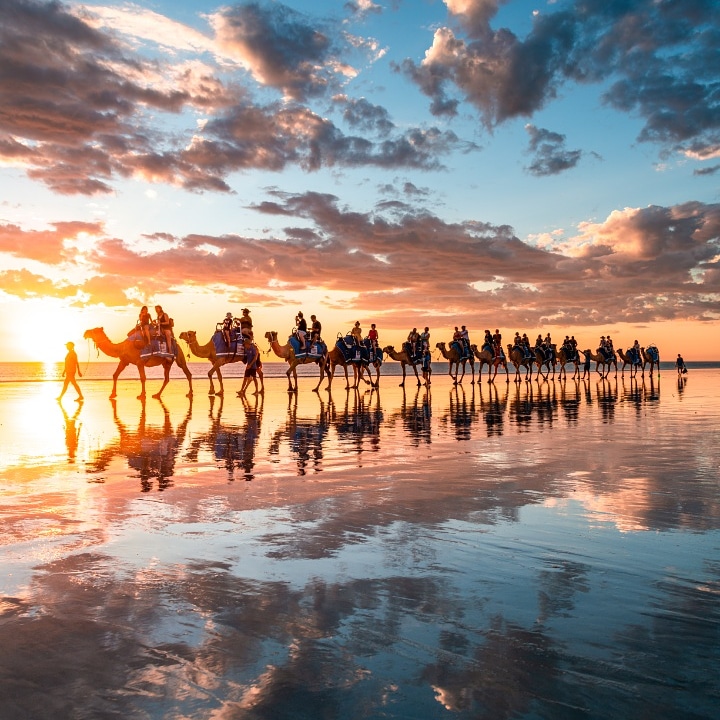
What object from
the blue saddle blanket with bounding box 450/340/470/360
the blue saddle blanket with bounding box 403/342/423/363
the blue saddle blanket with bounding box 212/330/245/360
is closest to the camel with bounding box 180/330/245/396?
the blue saddle blanket with bounding box 212/330/245/360

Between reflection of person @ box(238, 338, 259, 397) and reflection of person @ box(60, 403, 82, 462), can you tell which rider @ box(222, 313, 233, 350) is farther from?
reflection of person @ box(60, 403, 82, 462)

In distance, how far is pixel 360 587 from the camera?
4.61 m

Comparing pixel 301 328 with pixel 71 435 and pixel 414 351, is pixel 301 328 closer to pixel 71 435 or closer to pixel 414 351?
pixel 414 351

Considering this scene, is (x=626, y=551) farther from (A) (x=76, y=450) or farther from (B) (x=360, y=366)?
(B) (x=360, y=366)

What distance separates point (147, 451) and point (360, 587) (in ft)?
25.9

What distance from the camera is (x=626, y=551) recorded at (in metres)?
5.46

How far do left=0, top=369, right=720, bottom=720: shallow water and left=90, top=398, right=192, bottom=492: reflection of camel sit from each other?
0.13m

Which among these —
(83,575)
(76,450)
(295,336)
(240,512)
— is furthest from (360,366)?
(83,575)

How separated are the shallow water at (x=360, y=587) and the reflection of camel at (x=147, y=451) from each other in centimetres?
13

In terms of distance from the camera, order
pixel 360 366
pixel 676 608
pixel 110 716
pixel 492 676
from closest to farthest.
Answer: pixel 110 716, pixel 492 676, pixel 676 608, pixel 360 366

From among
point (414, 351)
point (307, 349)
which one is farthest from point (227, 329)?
point (414, 351)

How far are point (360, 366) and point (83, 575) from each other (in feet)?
99.2

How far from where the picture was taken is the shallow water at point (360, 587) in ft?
10.3

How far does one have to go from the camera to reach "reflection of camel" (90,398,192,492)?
9.38 m
